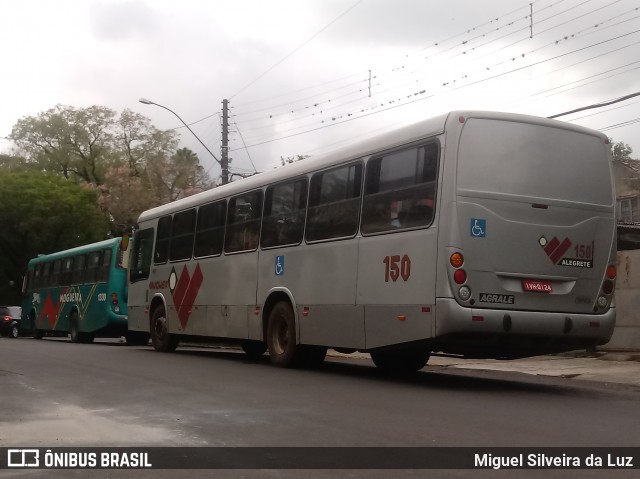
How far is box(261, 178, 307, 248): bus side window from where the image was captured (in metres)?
13.4

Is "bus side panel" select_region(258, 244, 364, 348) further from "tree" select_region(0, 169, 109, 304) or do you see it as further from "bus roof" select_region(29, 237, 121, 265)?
"tree" select_region(0, 169, 109, 304)

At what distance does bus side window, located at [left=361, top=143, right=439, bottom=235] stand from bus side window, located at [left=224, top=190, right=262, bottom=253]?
3.39 meters

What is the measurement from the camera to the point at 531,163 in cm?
1063

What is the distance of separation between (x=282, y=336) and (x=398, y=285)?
136 inches

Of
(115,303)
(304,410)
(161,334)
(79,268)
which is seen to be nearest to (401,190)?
(304,410)

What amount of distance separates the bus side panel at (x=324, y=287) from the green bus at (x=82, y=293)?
8.42 metres

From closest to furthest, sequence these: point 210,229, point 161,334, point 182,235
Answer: point 210,229 < point 182,235 < point 161,334

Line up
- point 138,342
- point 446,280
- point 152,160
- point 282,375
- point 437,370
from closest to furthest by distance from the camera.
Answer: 1. point 446,280
2. point 282,375
3. point 437,370
4. point 138,342
5. point 152,160

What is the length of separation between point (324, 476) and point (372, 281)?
5.98 m

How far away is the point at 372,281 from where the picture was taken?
37.7 feet

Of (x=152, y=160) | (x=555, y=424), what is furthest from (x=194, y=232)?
(x=152, y=160)

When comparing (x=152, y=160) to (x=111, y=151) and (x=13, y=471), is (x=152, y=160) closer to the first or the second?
(x=111, y=151)

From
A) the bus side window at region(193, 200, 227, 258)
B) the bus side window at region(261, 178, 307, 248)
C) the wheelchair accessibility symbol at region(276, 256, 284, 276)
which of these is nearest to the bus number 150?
the bus side window at region(261, 178, 307, 248)

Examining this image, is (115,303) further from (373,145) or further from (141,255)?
(373,145)
